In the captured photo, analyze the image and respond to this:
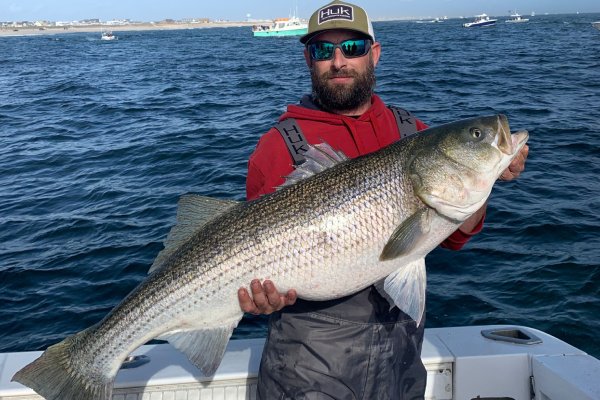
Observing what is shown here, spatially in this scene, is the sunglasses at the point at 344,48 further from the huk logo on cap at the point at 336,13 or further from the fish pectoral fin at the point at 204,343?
the fish pectoral fin at the point at 204,343

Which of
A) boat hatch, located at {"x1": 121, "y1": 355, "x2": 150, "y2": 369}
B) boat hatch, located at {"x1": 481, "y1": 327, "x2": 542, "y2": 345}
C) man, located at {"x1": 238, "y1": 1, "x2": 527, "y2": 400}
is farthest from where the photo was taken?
boat hatch, located at {"x1": 481, "y1": 327, "x2": 542, "y2": 345}

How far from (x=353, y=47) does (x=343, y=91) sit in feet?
1.06

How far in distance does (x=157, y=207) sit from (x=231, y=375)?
711 cm

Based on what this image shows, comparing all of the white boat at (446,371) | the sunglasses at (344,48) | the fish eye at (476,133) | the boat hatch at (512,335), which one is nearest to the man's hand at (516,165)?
the fish eye at (476,133)

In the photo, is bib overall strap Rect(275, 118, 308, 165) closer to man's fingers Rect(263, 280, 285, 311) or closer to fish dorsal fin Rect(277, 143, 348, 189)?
fish dorsal fin Rect(277, 143, 348, 189)

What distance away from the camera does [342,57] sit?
367 centimetres

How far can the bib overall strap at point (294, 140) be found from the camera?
11.6ft

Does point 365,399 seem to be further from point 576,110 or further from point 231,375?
point 576,110

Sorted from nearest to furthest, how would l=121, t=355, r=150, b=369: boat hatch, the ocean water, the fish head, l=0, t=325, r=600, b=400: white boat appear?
the fish head, l=0, t=325, r=600, b=400: white boat, l=121, t=355, r=150, b=369: boat hatch, the ocean water

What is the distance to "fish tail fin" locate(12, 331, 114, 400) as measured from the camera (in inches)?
132

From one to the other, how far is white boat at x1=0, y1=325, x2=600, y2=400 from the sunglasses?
8.18ft

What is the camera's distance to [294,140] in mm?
3555

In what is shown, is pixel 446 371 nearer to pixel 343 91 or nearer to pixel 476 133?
pixel 476 133

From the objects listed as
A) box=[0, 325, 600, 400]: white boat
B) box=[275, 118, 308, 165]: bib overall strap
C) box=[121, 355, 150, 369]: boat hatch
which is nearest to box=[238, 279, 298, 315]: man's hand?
box=[275, 118, 308, 165]: bib overall strap
